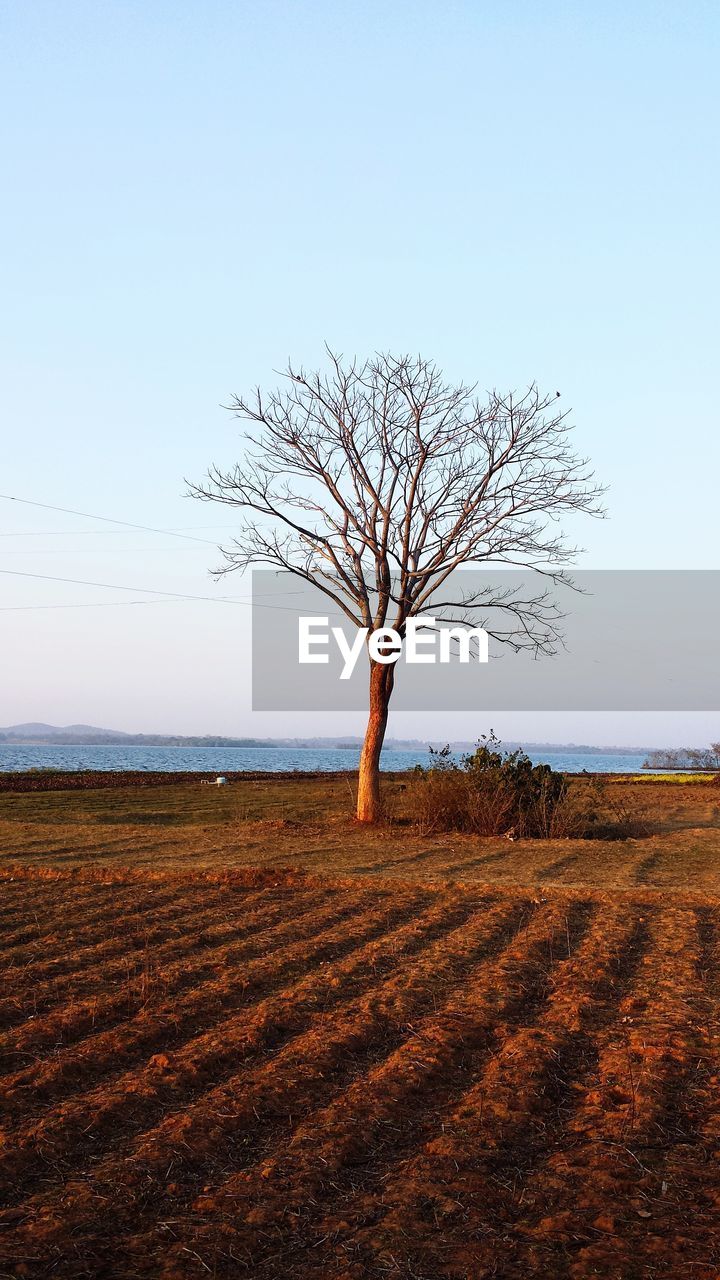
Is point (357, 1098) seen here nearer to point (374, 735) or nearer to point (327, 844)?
point (327, 844)

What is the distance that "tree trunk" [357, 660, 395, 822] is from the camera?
17656 millimetres

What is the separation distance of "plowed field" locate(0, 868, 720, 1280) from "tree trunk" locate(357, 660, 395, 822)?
8.92 meters

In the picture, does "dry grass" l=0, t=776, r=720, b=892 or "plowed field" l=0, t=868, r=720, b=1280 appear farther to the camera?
"dry grass" l=0, t=776, r=720, b=892

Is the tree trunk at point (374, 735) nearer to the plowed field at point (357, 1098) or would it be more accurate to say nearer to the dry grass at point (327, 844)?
the dry grass at point (327, 844)

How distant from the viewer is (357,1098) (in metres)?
4.77

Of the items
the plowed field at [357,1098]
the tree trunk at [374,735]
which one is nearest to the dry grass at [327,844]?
the tree trunk at [374,735]

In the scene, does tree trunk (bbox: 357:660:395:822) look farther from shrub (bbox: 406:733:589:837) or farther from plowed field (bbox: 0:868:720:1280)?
plowed field (bbox: 0:868:720:1280)

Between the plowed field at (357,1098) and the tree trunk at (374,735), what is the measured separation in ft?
29.3

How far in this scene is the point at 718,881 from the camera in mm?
11344

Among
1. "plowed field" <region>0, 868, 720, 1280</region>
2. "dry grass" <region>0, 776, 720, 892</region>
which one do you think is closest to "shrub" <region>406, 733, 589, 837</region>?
"dry grass" <region>0, 776, 720, 892</region>

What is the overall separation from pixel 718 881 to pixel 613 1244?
8540 mm

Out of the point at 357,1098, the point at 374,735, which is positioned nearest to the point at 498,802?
the point at 374,735

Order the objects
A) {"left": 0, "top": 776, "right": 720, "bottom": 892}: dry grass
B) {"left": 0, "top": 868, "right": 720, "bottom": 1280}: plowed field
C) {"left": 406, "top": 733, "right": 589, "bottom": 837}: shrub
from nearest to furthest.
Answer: {"left": 0, "top": 868, "right": 720, "bottom": 1280}: plowed field
{"left": 0, "top": 776, "right": 720, "bottom": 892}: dry grass
{"left": 406, "top": 733, "right": 589, "bottom": 837}: shrub

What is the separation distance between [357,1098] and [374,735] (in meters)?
12.9
